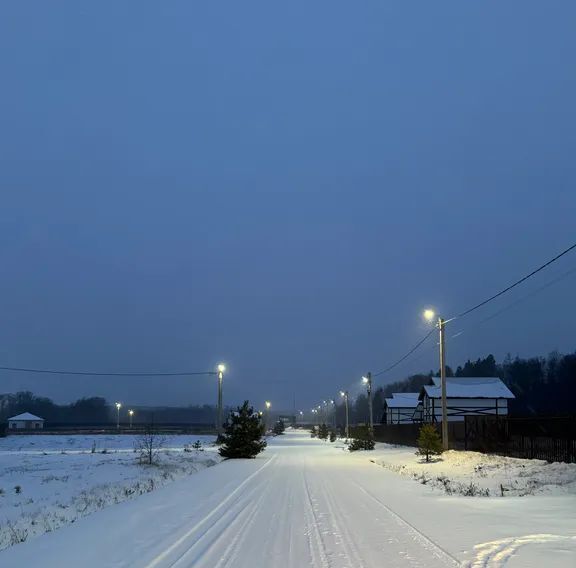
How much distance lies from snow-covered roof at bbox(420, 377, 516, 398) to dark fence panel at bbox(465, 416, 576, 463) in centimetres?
2914

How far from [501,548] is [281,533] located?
137 inches

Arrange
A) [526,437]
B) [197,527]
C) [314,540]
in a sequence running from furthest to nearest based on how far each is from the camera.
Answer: [526,437] < [197,527] < [314,540]

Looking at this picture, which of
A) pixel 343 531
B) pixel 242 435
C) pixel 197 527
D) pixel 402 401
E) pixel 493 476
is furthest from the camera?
pixel 402 401

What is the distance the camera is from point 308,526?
11.6 meters

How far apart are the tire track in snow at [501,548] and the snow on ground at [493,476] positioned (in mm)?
7286

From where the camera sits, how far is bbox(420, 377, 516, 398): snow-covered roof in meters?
66.1

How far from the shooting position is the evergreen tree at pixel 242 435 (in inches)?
1459

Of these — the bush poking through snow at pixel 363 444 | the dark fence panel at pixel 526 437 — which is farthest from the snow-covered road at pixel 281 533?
the bush poking through snow at pixel 363 444

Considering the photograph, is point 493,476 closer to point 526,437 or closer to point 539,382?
point 526,437

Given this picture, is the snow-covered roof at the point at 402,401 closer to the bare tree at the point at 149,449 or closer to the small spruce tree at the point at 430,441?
the bare tree at the point at 149,449

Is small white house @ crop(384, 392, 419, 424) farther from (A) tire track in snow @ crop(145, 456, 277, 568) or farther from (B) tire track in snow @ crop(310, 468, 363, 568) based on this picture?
(B) tire track in snow @ crop(310, 468, 363, 568)

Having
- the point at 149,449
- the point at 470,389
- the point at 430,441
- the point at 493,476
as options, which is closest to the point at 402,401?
the point at 470,389

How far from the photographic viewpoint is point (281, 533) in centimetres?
1087

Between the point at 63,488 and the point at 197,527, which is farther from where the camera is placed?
the point at 63,488
